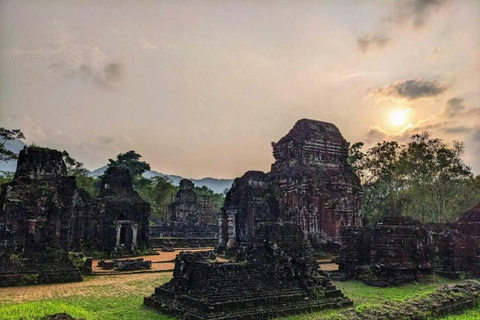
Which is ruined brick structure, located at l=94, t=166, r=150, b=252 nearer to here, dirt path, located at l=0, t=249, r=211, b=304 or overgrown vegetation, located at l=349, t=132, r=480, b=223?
dirt path, located at l=0, t=249, r=211, b=304

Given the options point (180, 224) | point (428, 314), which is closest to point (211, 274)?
point (428, 314)

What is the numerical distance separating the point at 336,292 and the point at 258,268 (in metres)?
2.51

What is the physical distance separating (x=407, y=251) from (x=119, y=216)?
1866cm

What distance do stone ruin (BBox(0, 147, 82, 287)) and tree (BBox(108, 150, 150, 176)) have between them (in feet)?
125

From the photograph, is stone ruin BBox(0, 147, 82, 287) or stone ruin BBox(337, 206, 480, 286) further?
stone ruin BBox(337, 206, 480, 286)

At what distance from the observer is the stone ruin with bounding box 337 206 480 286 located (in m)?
15.0

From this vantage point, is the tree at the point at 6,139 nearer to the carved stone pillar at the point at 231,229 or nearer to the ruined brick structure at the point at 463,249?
the carved stone pillar at the point at 231,229

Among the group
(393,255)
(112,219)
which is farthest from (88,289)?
(112,219)

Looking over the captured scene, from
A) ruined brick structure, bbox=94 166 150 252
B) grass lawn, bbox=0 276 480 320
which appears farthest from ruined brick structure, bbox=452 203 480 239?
ruined brick structure, bbox=94 166 150 252

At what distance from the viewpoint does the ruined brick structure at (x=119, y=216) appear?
998 inches

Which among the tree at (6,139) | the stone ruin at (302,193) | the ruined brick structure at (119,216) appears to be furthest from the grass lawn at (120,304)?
the tree at (6,139)

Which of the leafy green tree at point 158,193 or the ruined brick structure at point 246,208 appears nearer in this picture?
the ruined brick structure at point 246,208

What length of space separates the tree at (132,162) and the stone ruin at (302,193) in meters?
30.5

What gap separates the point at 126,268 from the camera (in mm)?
18188
